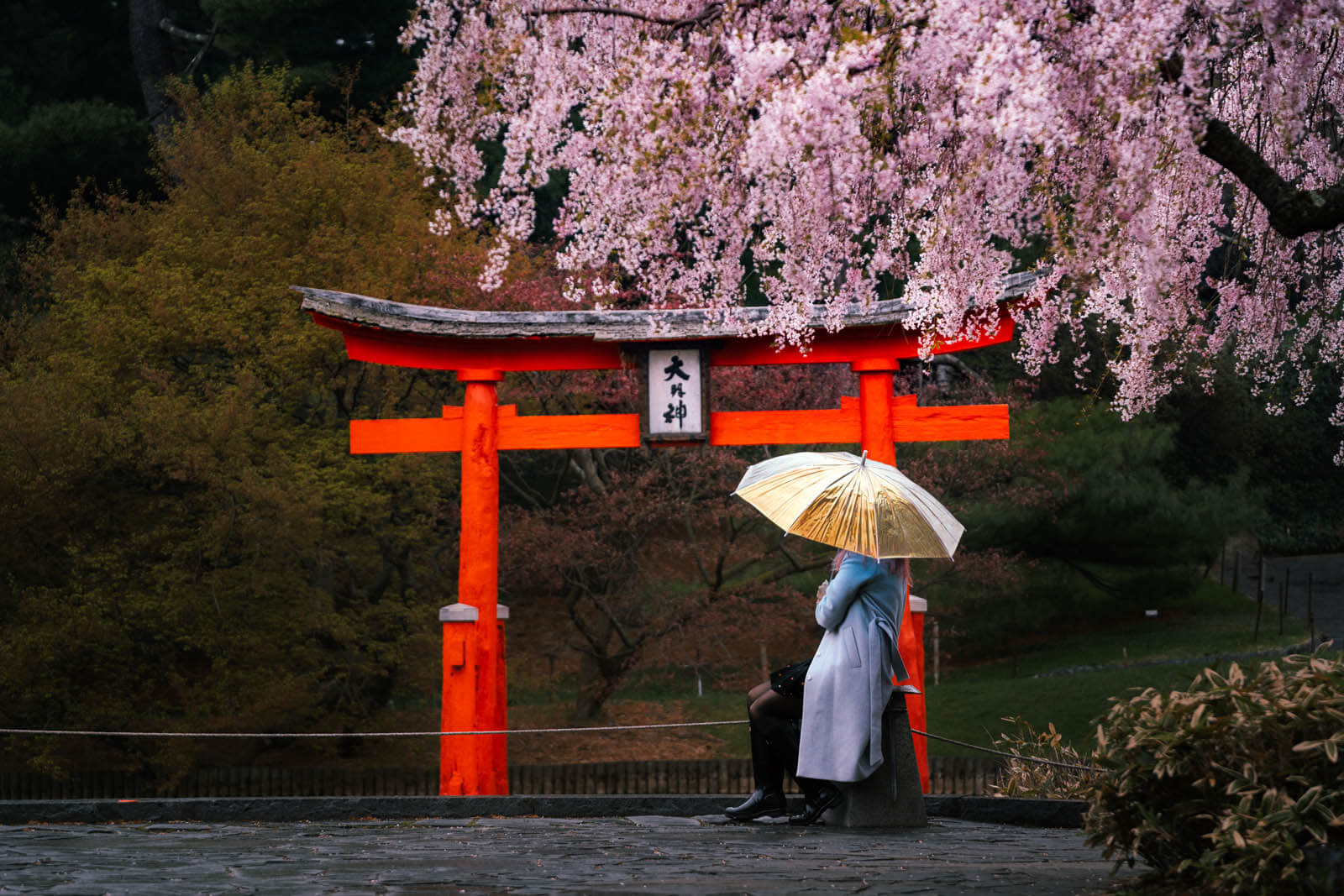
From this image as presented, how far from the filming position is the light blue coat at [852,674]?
6.34 m

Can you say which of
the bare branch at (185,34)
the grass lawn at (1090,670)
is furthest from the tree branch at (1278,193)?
the bare branch at (185,34)

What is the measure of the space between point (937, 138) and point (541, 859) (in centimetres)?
357

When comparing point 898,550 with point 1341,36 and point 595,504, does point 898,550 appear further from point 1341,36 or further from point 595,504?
point 595,504

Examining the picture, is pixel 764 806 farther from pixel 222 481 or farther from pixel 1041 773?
pixel 222 481

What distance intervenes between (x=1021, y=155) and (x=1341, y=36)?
66.3 inches

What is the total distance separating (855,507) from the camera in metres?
6.52

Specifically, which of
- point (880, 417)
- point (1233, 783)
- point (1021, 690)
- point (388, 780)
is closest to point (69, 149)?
point (388, 780)

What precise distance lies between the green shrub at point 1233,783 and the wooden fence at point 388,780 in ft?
38.9

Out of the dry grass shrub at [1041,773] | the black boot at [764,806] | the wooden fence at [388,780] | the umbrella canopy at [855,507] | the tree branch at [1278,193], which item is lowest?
the wooden fence at [388,780]

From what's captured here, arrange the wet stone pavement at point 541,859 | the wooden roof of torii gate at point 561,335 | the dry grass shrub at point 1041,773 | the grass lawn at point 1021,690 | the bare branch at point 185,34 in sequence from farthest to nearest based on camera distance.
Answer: the bare branch at point 185,34
the grass lawn at point 1021,690
the wooden roof of torii gate at point 561,335
the dry grass shrub at point 1041,773
the wet stone pavement at point 541,859

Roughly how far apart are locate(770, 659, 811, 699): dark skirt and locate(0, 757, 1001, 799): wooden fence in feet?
31.3

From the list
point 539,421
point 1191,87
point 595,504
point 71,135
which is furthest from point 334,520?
point 1191,87

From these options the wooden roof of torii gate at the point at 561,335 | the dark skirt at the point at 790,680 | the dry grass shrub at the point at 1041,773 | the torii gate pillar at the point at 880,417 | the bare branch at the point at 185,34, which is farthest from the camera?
the bare branch at the point at 185,34

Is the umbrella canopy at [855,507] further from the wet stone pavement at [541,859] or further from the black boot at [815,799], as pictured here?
the wet stone pavement at [541,859]
